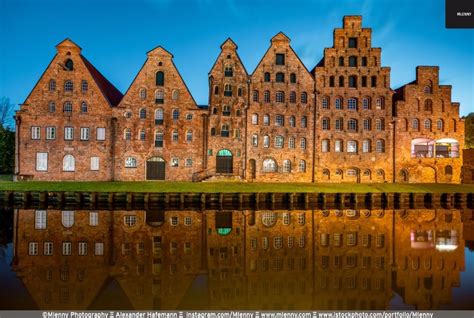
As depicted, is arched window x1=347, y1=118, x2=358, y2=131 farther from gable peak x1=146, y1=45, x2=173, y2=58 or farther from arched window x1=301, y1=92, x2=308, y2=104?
gable peak x1=146, y1=45, x2=173, y2=58

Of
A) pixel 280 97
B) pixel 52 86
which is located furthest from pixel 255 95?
pixel 52 86

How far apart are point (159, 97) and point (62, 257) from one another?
2328cm

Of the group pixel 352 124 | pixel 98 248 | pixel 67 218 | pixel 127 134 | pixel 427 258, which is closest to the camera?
pixel 427 258

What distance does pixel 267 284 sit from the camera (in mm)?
9867

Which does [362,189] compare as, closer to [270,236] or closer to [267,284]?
[270,236]

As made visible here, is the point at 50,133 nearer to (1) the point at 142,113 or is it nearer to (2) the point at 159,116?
(1) the point at 142,113

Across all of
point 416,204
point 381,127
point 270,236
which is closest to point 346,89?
point 381,127

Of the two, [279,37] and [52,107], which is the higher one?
[279,37]

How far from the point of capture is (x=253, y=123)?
109 feet

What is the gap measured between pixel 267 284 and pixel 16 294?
7.12 metres

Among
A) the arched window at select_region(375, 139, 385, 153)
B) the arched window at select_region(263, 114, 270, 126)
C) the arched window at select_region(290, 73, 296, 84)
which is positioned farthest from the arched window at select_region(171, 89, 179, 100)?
the arched window at select_region(375, 139, 385, 153)

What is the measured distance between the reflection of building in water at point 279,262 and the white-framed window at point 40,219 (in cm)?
1068

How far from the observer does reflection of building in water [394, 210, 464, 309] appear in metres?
9.49

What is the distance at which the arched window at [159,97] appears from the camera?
32.7m
